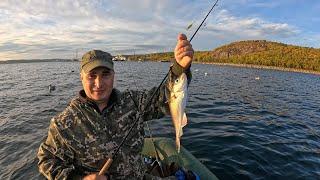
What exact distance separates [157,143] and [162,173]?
7.26ft

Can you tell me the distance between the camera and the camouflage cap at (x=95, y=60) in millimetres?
4827

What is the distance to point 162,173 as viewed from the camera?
26.9 ft

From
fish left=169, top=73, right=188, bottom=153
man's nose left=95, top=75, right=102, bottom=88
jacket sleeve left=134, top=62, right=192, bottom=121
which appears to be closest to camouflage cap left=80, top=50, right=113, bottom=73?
man's nose left=95, top=75, right=102, bottom=88

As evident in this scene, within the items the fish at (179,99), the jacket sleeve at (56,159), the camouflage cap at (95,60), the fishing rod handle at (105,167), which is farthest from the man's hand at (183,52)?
the jacket sleeve at (56,159)

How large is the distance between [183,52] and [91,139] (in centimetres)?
201

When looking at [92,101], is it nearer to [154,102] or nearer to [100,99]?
[100,99]

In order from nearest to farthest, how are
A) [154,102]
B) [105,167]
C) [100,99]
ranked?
1. [105,167]
2. [100,99]
3. [154,102]

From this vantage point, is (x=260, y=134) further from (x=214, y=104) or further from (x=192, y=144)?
(x=214, y=104)

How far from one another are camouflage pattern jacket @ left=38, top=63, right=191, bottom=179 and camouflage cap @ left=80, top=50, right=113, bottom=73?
0.52 m

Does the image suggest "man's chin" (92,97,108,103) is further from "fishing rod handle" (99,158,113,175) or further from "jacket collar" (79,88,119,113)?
"fishing rod handle" (99,158,113,175)

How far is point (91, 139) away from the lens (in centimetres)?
493

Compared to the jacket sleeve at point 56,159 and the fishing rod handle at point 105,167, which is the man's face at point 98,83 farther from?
the fishing rod handle at point 105,167

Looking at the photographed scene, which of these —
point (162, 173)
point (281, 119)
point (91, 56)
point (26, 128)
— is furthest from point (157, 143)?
point (281, 119)

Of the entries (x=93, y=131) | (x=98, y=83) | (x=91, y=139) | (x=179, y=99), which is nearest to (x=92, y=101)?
(x=98, y=83)
